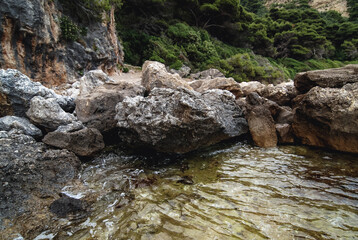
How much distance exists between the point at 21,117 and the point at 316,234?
633 centimetres

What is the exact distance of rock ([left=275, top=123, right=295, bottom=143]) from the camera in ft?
18.5

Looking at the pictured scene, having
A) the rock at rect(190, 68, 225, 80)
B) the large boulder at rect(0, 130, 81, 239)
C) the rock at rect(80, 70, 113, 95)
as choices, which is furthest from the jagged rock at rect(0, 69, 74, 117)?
the rock at rect(190, 68, 225, 80)

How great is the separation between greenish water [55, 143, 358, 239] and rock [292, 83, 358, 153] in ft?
1.20

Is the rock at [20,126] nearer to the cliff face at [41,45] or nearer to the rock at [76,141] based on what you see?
the rock at [76,141]

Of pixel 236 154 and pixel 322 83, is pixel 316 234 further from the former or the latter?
pixel 322 83

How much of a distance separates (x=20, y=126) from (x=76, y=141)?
1.30 meters

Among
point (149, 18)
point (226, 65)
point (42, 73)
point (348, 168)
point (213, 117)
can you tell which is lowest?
point (348, 168)

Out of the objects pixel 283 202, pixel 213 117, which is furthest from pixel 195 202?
pixel 213 117

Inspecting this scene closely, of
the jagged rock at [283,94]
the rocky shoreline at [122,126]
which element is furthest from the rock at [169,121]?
the jagged rock at [283,94]

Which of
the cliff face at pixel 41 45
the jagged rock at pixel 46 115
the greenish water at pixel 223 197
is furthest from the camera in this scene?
the cliff face at pixel 41 45

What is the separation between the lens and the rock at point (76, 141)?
4.39 meters

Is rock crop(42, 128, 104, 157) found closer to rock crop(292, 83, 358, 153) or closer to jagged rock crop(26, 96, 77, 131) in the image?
jagged rock crop(26, 96, 77, 131)

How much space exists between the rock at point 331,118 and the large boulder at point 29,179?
5.67 m

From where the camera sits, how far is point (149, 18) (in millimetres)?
21312
